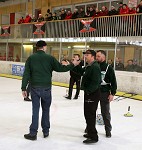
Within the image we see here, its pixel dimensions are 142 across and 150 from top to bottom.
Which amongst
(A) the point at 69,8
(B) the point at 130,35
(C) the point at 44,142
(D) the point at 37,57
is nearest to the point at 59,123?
(C) the point at 44,142

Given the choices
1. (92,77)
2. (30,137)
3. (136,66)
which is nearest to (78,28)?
(136,66)

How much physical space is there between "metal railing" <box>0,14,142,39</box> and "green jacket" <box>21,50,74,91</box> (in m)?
7.63

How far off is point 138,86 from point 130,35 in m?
2.32

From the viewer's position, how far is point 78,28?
14367mm

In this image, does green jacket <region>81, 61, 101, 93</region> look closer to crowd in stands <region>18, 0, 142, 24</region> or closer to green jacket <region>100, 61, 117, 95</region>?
green jacket <region>100, 61, 117, 95</region>

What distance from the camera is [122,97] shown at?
10469 mm

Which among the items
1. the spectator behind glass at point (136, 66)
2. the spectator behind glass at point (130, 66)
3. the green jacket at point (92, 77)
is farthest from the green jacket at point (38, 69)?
the spectator behind glass at point (130, 66)

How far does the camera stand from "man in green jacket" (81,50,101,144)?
4.55m

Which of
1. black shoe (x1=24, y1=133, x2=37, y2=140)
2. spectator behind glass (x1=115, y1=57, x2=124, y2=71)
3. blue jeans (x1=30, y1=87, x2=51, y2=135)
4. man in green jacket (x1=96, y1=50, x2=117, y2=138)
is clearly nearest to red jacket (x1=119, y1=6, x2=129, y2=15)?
spectator behind glass (x1=115, y1=57, x2=124, y2=71)

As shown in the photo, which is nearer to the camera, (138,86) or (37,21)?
(138,86)

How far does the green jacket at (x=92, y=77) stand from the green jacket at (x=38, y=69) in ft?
2.02

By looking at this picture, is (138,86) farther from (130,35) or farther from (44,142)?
(44,142)

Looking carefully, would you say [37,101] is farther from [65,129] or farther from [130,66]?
[130,66]

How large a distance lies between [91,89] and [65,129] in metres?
1.44
